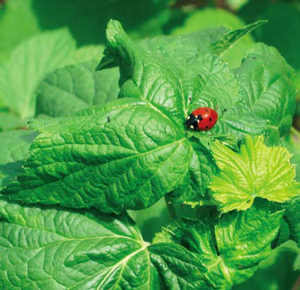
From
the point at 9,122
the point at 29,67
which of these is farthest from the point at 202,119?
the point at 29,67

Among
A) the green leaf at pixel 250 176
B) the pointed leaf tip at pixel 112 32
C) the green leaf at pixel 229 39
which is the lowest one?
the green leaf at pixel 250 176

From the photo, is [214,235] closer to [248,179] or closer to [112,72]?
[248,179]

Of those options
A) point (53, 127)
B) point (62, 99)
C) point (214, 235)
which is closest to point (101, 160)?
point (53, 127)

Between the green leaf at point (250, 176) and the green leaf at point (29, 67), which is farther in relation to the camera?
→ the green leaf at point (29, 67)

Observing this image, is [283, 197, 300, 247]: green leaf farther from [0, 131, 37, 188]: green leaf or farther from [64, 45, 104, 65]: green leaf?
[64, 45, 104, 65]: green leaf

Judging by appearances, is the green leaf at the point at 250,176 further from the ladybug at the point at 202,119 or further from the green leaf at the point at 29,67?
the green leaf at the point at 29,67

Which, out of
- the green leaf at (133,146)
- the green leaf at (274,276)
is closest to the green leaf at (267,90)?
the green leaf at (133,146)

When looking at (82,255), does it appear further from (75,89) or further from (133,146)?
(75,89)
